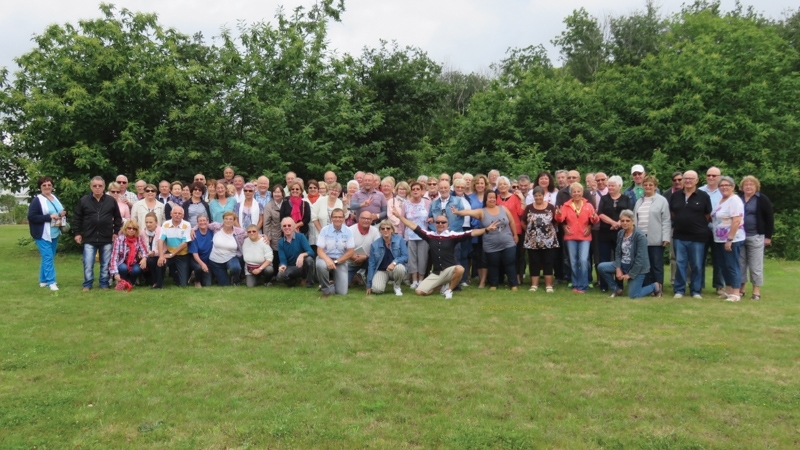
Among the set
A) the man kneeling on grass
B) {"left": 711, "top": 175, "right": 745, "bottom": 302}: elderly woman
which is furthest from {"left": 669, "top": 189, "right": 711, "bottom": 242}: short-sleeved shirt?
the man kneeling on grass

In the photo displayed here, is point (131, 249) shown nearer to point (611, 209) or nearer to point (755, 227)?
point (611, 209)

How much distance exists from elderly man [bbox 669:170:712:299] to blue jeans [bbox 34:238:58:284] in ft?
32.8

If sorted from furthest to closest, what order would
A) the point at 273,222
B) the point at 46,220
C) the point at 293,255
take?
the point at 273,222 < the point at 293,255 < the point at 46,220

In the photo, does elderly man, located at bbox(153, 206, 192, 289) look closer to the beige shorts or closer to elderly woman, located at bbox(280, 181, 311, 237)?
elderly woman, located at bbox(280, 181, 311, 237)

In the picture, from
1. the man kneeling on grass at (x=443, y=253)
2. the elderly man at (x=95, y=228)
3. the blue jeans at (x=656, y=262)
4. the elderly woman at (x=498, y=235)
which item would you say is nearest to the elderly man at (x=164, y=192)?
the elderly man at (x=95, y=228)

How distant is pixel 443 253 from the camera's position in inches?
353

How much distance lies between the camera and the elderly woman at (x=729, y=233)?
27.6 feet

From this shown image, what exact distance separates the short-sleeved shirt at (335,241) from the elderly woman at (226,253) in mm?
1627

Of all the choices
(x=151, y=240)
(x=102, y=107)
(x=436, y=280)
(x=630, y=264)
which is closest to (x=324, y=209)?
(x=436, y=280)

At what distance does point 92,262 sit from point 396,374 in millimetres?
6495

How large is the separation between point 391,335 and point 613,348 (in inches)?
91.8

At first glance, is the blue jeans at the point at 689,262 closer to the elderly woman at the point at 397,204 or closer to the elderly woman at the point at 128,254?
the elderly woman at the point at 397,204

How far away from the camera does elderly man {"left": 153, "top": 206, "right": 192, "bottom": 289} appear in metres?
9.34

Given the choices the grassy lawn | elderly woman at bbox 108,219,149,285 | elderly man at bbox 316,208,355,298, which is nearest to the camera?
the grassy lawn
